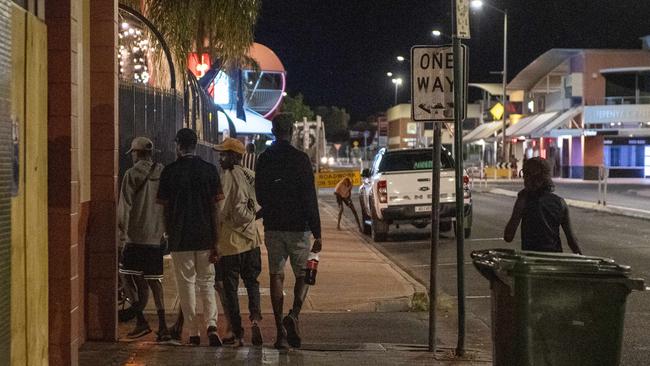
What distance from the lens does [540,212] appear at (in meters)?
6.79

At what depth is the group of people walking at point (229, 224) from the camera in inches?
277

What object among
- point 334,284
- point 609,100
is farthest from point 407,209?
point 609,100

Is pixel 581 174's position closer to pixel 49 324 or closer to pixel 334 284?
pixel 334 284

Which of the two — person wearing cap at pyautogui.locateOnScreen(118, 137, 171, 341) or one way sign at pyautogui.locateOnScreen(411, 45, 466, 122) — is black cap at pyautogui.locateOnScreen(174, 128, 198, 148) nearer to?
person wearing cap at pyautogui.locateOnScreen(118, 137, 171, 341)

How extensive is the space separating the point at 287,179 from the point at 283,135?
0.40 meters

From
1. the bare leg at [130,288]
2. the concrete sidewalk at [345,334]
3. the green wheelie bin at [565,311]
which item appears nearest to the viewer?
the green wheelie bin at [565,311]

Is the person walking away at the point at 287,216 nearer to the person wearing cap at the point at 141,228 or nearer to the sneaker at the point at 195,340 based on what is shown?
the sneaker at the point at 195,340

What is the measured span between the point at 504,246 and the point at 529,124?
40165 millimetres

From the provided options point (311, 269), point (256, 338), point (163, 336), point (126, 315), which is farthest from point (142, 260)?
point (311, 269)

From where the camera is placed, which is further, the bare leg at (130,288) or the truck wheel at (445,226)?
the truck wheel at (445,226)

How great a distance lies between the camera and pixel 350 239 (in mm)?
17984

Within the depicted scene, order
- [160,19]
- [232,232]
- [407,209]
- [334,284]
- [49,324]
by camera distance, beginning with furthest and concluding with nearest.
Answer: [407,209] → [160,19] → [334,284] → [232,232] → [49,324]

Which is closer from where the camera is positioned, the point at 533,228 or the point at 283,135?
the point at 533,228

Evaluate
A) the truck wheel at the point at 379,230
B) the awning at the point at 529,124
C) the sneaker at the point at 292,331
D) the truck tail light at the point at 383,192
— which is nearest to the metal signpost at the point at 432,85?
the sneaker at the point at 292,331
